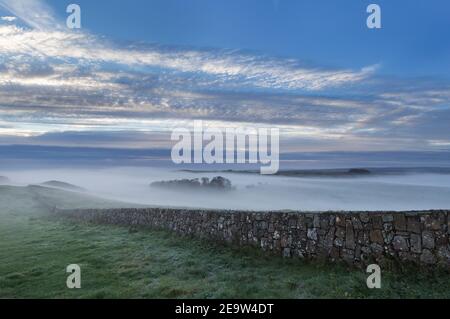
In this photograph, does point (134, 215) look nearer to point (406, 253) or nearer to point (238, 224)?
point (238, 224)

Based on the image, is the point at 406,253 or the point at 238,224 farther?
the point at 238,224

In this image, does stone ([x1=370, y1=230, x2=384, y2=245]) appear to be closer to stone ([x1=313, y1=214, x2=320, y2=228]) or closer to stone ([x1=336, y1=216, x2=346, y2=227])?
stone ([x1=336, y1=216, x2=346, y2=227])

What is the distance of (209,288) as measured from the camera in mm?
9883

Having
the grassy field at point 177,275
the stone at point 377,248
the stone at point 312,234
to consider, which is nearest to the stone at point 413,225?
the stone at point 377,248

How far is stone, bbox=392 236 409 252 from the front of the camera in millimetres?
9164

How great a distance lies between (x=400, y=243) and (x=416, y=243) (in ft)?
1.19

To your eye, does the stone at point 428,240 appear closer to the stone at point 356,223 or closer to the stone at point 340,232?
the stone at point 356,223

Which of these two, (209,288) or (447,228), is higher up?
(447,228)

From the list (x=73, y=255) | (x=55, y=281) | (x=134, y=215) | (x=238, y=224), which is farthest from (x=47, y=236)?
(x=238, y=224)

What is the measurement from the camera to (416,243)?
8.99 meters

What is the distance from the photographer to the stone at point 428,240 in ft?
28.9

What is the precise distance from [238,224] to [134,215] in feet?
34.7

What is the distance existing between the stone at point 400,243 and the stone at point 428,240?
39cm

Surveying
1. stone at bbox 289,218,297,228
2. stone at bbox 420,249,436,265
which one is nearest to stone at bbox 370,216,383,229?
stone at bbox 420,249,436,265
